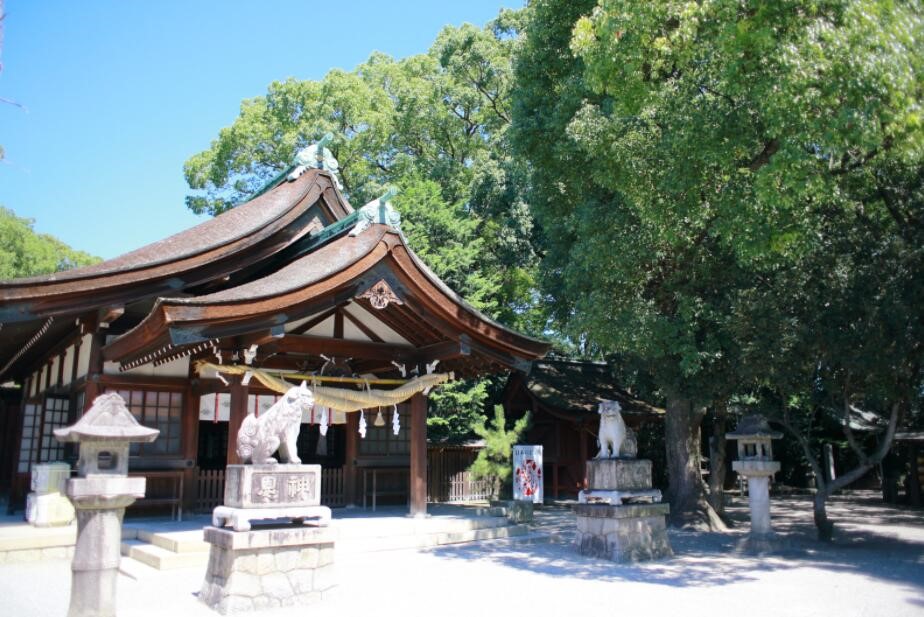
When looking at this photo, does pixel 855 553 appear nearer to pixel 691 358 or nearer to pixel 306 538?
pixel 691 358

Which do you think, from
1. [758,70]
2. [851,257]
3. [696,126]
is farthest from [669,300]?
[758,70]

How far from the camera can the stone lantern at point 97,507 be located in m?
6.00

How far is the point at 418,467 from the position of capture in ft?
41.9

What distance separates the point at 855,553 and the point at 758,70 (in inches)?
326

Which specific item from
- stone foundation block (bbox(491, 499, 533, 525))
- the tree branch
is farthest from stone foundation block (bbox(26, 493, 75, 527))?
the tree branch

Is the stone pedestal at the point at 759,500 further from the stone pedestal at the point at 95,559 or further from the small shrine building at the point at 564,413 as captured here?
the stone pedestal at the point at 95,559

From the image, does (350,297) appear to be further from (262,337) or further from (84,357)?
(84,357)

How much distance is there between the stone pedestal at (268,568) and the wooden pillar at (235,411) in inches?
141

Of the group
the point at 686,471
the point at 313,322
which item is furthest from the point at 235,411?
the point at 686,471

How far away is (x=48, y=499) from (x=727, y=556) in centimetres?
1165

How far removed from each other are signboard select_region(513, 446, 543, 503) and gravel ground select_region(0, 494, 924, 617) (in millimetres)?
2907

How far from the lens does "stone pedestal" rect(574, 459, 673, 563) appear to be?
1034 cm

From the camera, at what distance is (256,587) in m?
7.21

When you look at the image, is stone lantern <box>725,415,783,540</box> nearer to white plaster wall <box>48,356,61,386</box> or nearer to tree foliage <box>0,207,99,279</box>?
white plaster wall <box>48,356,61,386</box>
